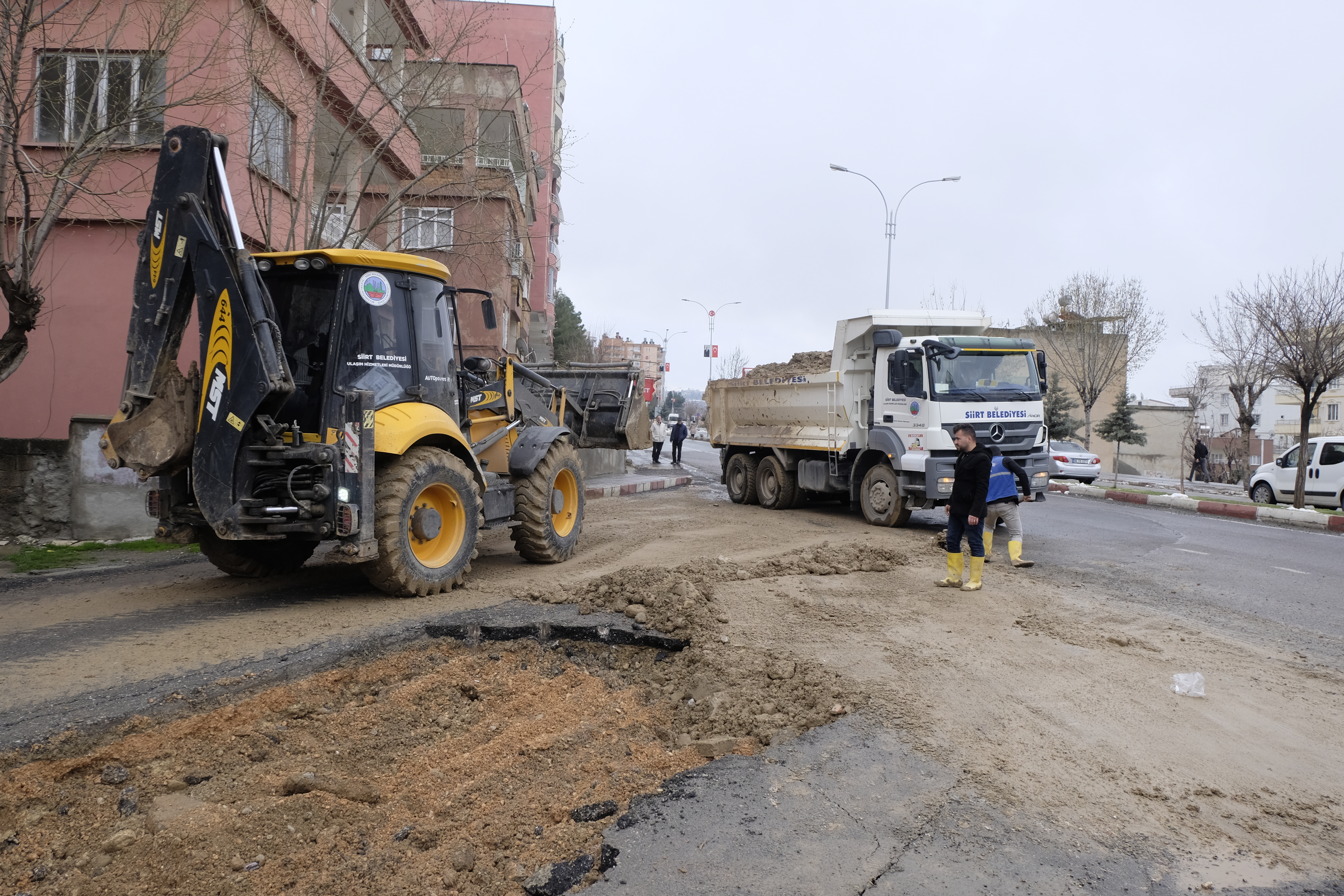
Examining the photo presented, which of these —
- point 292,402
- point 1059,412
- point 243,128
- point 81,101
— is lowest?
point 292,402

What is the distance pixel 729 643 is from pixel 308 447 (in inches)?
132

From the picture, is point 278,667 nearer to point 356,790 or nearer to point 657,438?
point 356,790

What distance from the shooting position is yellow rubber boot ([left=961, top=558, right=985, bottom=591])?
827 cm

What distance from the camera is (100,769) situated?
420 cm

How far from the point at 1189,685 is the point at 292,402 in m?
6.44

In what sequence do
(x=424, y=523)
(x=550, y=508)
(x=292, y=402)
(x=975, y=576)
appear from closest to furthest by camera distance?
(x=292, y=402)
(x=424, y=523)
(x=975, y=576)
(x=550, y=508)

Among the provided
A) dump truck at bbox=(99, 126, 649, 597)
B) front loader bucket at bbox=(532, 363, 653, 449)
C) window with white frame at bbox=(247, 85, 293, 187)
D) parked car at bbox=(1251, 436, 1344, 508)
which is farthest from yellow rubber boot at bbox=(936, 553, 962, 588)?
parked car at bbox=(1251, 436, 1344, 508)

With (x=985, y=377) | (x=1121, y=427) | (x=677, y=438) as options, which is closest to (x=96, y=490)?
(x=985, y=377)

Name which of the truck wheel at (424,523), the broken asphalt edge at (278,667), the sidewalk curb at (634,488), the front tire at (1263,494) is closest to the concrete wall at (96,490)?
the truck wheel at (424,523)

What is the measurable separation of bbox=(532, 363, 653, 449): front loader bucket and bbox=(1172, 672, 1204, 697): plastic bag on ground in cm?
803

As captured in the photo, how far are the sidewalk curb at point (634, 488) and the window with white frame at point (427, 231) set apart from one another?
5.43 metres

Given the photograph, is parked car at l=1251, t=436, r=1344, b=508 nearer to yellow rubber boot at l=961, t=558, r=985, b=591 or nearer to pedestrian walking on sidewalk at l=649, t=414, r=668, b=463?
yellow rubber boot at l=961, t=558, r=985, b=591

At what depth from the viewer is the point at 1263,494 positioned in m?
21.6

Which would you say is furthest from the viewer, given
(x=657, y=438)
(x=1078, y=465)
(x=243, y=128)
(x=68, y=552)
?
(x=657, y=438)
